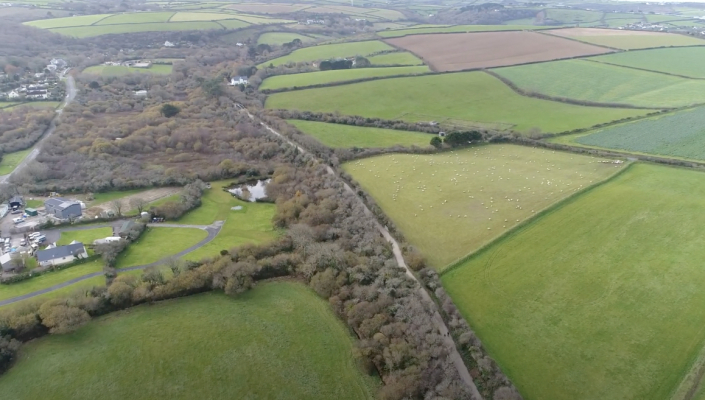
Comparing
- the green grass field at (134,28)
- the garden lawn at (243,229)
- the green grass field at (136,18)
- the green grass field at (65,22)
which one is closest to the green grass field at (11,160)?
the garden lawn at (243,229)

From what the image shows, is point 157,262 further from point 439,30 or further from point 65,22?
point 65,22

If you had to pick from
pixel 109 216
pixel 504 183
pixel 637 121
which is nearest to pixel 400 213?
pixel 504 183

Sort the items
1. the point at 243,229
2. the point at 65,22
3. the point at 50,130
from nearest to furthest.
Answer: the point at 243,229 < the point at 50,130 < the point at 65,22

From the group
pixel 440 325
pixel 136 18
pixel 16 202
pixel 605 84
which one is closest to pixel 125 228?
pixel 16 202

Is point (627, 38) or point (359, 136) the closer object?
point (359, 136)

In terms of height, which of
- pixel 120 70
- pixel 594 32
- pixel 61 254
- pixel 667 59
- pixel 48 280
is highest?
pixel 594 32

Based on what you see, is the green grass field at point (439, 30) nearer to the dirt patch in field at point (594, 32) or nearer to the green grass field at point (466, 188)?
the dirt patch in field at point (594, 32)

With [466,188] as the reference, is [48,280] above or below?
below
